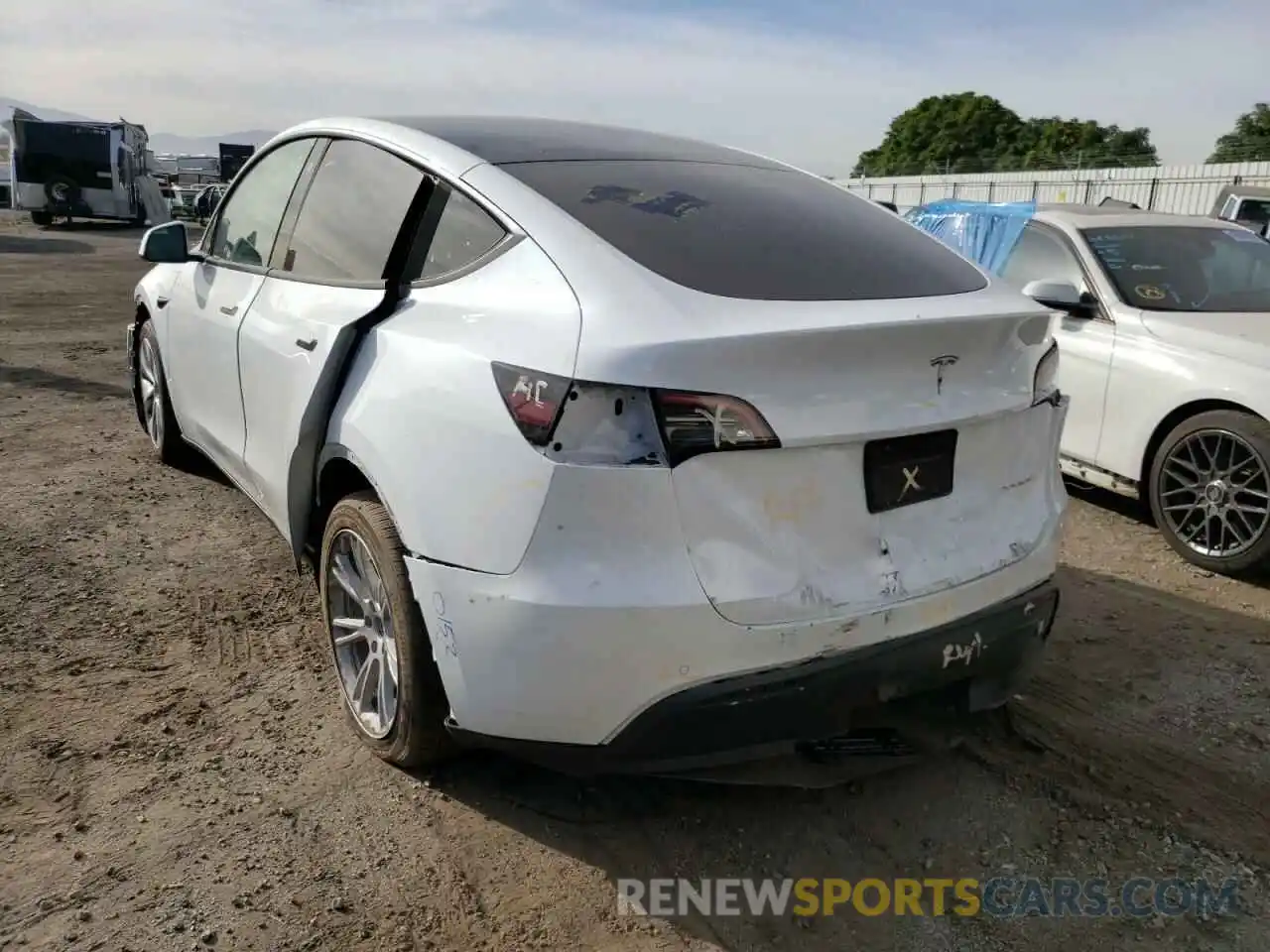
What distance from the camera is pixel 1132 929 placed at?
2312mm

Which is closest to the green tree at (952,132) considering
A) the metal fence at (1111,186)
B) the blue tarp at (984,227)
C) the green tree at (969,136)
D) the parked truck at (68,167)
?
the green tree at (969,136)

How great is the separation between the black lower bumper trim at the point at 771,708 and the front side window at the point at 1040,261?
3791mm

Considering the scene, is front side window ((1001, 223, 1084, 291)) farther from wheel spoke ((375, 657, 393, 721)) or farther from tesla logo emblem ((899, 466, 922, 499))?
wheel spoke ((375, 657, 393, 721))

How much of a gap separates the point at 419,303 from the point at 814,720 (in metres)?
1.44

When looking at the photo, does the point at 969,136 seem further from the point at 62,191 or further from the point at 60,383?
the point at 60,383

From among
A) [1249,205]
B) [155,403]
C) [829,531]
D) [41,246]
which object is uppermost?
[1249,205]

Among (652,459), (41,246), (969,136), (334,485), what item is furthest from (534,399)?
(969,136)

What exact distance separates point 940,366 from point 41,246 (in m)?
24.1

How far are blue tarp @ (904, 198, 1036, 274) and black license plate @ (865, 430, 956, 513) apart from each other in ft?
12.3

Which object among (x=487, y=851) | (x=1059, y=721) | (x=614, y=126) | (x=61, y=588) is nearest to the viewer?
(x=487, y=851)

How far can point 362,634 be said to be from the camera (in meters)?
2.85

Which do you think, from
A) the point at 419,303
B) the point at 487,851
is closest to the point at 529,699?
the point at 487,851

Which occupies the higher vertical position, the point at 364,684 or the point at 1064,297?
the point at 1064,297

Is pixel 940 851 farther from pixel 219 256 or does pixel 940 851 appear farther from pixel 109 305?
pixel 109 305
